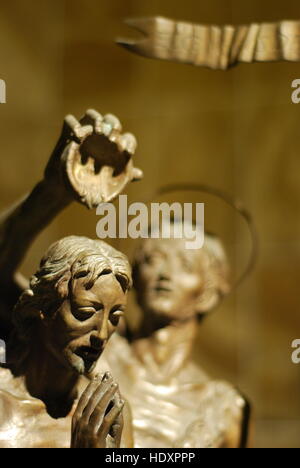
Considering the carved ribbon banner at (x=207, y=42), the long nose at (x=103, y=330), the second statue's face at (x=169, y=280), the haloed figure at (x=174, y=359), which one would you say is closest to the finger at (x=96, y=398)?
the long nose at (x=103, y=330)

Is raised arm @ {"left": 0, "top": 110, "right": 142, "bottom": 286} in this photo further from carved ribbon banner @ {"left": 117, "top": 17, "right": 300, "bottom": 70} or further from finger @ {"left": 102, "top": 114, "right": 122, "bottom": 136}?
carved ribbon banner @ {"left": 117, "top": 17, "right": 300, "bottom": 70}

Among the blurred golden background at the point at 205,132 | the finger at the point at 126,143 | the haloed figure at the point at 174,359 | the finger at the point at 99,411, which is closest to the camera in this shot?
the finger at the point at 99,411

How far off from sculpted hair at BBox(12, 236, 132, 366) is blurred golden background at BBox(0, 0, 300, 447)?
166cm

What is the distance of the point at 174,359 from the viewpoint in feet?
9.21

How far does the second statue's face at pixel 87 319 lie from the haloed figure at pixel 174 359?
0.62 metres

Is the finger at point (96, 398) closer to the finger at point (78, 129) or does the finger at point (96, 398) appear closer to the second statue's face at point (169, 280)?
the finger at point (78, 129)

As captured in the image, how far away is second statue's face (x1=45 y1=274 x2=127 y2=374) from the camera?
1.96 metres

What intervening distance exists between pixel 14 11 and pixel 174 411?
1.92 meters

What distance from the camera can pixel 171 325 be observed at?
283cm

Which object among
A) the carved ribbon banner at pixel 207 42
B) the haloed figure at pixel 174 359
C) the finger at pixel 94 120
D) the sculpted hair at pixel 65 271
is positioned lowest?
the haloed figure at pixel 174 359

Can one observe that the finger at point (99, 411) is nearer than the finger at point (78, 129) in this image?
Yes

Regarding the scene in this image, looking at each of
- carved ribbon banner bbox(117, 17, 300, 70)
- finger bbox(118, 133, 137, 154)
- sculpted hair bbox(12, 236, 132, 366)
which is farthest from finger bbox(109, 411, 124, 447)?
carved ribbon banner bbox(117, 17, 300, 70)

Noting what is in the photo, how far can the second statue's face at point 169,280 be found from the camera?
2.79 m
